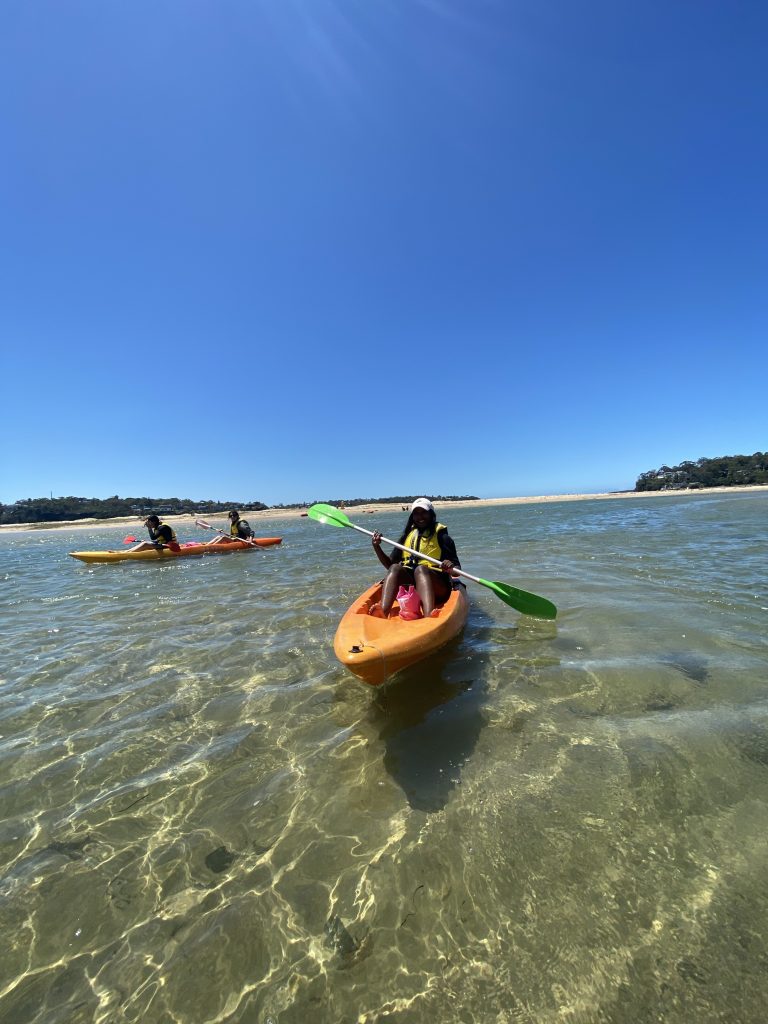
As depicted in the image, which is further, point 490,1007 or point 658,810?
point 658,810

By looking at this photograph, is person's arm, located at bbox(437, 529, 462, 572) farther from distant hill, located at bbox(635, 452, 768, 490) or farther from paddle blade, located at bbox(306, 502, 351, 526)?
distant hill, located at bbox(635, 452, 768, 490)

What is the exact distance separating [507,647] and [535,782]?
3.20 m

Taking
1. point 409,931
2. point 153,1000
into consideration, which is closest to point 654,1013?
point 409,931

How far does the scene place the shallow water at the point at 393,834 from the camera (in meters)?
2.33

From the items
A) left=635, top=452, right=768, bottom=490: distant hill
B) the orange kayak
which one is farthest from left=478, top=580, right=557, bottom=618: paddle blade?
left=635, top=452, right=768, bottom=490: distant hill

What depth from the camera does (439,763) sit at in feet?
13.3

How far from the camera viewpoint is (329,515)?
11.0m

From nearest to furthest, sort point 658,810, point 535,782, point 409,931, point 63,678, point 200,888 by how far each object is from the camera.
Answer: point 409,931, point 200,888, point 658,810, point 535,782, point 63,678

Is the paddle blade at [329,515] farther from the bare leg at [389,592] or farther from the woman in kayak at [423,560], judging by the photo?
the bare leg at [389,592]

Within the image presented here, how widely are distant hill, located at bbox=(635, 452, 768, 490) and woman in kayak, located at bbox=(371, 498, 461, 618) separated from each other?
352 ft

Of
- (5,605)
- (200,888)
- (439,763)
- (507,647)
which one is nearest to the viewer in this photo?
(200,888)

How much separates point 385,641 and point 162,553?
17.3 meters

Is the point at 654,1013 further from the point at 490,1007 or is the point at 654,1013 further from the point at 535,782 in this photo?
the point at 535,782

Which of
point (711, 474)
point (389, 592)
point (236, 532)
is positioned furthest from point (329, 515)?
point (711, 474)
